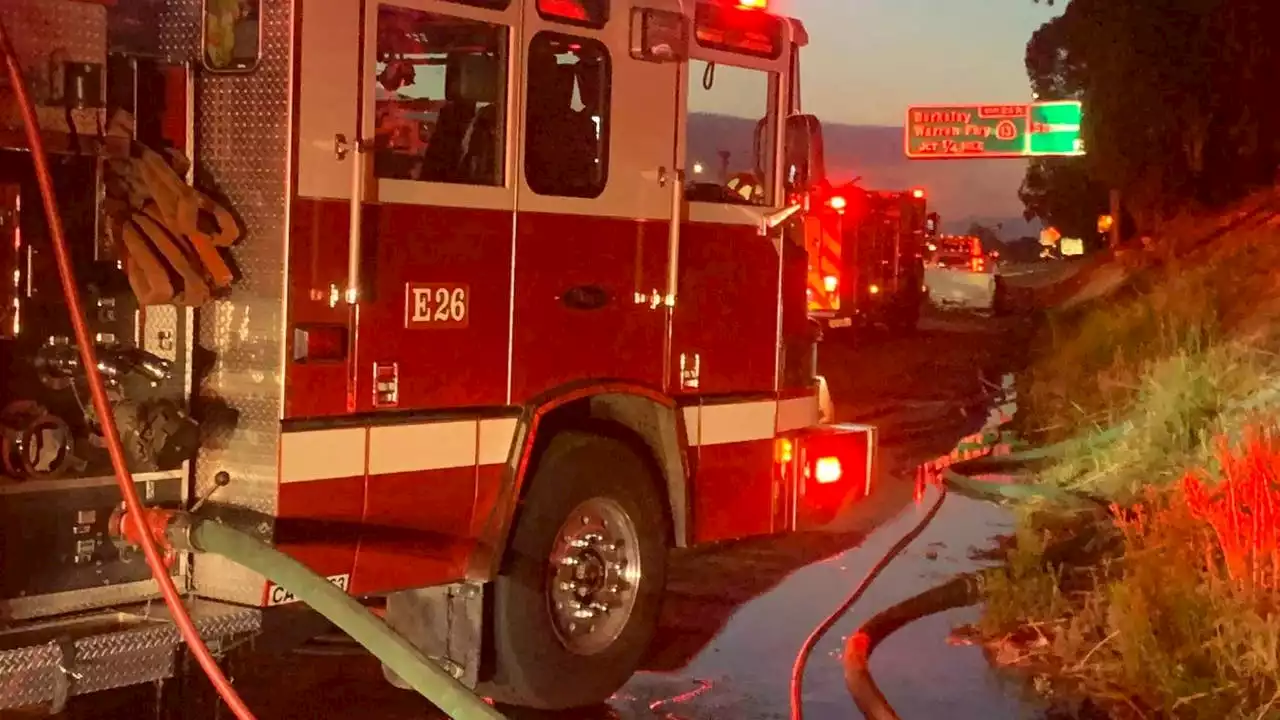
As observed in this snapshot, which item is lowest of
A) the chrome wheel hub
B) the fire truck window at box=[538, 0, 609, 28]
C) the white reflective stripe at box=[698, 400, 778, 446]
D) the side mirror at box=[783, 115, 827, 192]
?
the chrome wheel hub

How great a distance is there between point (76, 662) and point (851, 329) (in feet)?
78.0

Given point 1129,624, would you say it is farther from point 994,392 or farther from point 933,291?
point 933,291

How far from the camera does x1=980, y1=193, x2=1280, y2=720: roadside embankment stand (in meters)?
6.50

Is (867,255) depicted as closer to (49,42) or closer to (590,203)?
(590,203)

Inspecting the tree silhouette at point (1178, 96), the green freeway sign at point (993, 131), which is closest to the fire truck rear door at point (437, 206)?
the tree silhouette at point (1178, 96)

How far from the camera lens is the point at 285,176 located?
196 inches

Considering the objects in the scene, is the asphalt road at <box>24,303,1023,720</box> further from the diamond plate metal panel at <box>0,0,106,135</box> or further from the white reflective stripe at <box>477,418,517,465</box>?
the diamond plate metal panel at <box>0,0,106,135</box>

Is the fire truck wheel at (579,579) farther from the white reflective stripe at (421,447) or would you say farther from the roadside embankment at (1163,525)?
the roadside embankment at (1163,525)

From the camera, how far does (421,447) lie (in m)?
5.48

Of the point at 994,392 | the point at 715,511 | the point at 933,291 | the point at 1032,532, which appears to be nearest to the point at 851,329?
the point at 994,392

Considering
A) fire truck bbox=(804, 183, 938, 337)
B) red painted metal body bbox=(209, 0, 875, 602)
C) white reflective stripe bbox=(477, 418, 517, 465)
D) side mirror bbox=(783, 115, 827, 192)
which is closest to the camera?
red painted metal body bbox=(209, 0, 875, 602)

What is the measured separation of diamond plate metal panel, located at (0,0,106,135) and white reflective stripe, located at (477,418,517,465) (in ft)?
5.50

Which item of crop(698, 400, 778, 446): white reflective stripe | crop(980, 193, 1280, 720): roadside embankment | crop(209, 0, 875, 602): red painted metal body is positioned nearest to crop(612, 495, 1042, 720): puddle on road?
crop(980, 193, 1280, 720): roadside embankment

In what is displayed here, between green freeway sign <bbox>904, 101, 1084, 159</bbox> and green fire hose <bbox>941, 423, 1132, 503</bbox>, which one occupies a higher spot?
green freeway sign <bbox>904, 101, 1084, 159</bbox>
